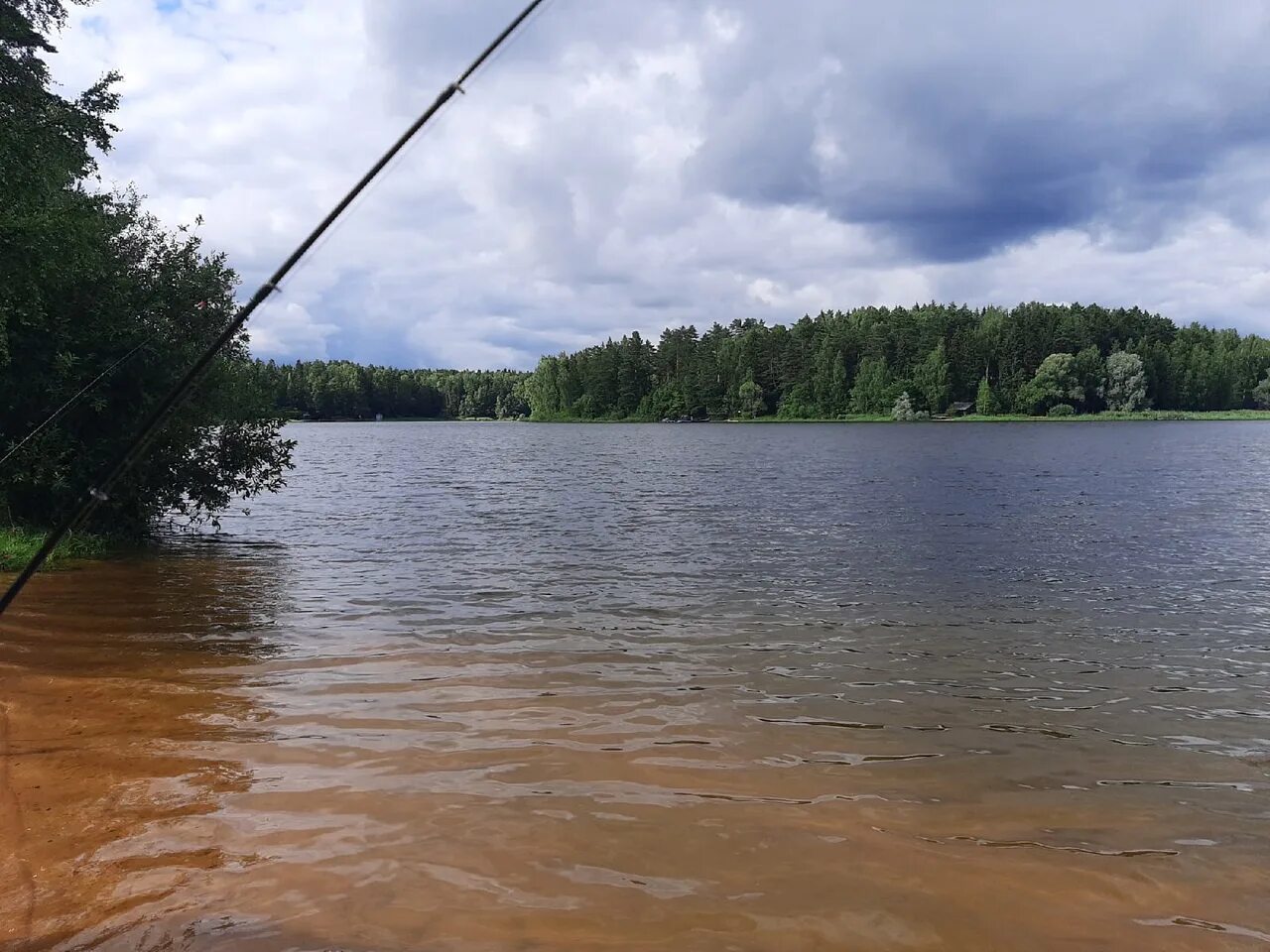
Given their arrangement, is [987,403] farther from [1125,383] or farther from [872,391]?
[1125,383]

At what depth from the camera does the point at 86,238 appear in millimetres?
13859

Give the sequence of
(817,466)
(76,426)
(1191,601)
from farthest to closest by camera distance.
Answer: (817,466) → (76,426) → (1191,601)

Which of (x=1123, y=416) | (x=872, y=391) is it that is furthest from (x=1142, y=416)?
(x=872, y=391)

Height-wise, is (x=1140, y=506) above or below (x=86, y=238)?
below

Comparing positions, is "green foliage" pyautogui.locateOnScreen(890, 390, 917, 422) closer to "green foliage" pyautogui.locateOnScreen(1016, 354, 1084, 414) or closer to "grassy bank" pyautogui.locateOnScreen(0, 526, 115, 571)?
"green foliage" pyautogui.locateOnScreen(1016, 354, 1084, 414)

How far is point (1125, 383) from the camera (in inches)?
6442

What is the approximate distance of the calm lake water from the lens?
229 inches

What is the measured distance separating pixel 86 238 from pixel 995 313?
213m

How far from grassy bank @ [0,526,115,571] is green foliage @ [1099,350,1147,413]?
599ft

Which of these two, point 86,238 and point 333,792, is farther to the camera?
point 86,238

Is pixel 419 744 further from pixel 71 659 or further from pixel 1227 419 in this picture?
pixel 1227 419

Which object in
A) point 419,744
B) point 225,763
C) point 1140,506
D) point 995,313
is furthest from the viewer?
point 995,313

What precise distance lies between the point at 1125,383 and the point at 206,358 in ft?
621

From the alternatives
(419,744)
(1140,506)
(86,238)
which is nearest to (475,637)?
(419,744)
